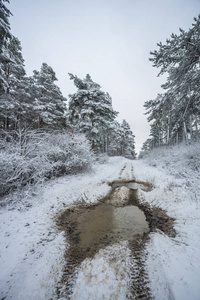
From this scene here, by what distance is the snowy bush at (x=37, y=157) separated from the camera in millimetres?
4144

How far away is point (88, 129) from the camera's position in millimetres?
12961

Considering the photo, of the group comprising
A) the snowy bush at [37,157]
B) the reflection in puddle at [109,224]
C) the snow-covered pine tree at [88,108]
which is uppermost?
the snow-covered pine tree at [88,108]

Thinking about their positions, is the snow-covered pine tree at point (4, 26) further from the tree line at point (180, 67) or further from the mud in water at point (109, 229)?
the mud in water at point (109, 229)

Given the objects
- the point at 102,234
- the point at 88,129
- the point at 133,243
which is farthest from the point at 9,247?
the point at 88,129

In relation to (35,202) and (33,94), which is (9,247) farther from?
(33,94)

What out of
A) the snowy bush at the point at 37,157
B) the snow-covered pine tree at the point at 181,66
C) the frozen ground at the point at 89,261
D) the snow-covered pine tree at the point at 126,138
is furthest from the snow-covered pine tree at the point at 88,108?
the snow-covered pine tree at the point at 126,138

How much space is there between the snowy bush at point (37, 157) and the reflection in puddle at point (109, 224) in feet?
8.21

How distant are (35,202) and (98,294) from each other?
3566mm

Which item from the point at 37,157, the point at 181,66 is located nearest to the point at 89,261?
the point at 37,157

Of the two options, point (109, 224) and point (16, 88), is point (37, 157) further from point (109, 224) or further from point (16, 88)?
point (16, 88)

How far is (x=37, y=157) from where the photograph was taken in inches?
178

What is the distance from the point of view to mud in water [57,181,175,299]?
1.92 m

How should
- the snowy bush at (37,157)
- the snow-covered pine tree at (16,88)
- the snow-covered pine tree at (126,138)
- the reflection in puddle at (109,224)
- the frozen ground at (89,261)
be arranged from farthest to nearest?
the snow-covered pine tree at (126,138), the snow-covered pine tree at (16,88), the snowy bush at (37,157), the reflection in puddle at (109,224), the frozen ground at (89,261)

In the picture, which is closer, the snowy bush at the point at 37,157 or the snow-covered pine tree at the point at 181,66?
the snowy bush at the point at 37,157
